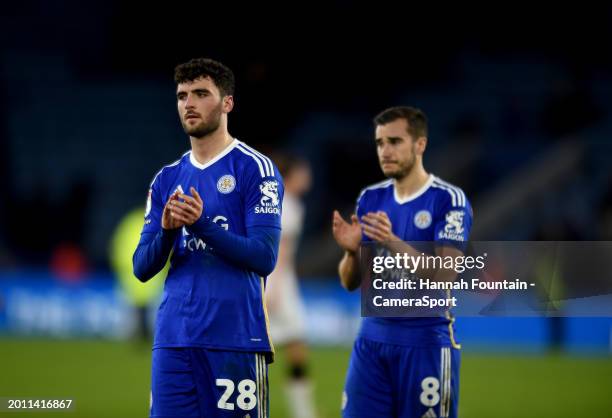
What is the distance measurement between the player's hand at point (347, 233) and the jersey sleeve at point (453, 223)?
0.43 meters

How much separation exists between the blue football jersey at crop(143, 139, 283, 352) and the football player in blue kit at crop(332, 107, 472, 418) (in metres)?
0.91

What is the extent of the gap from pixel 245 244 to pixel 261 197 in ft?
0.90

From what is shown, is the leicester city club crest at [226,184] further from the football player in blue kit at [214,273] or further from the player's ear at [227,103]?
the player's ear at [227,103]

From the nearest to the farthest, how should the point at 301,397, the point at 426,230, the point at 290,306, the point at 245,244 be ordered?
1. the point at 245,244
2. the point at 426,230
3. the point at 301,397
4. the point at 290,306

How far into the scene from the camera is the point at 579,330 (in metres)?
15.7

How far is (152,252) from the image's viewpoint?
439cm

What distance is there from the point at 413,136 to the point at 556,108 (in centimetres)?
1487

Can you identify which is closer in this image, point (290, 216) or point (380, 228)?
point (380, 228)

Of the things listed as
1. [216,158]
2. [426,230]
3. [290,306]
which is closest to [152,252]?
[216,158]

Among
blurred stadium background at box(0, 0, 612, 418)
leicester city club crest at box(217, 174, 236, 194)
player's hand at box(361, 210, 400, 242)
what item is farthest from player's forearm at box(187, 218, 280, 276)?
blurred stadium background at box(0, 0, 612, 418)

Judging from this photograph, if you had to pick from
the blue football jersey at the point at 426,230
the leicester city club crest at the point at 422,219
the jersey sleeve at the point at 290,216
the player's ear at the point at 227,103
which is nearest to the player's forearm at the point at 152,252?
the player's ear at the point at 227,103

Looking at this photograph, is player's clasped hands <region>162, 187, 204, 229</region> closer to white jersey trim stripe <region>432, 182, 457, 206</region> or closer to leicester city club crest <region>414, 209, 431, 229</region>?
leicester city club crest <region>414, 209, 431, 229</region>

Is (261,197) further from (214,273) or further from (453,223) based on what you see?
(453,223)

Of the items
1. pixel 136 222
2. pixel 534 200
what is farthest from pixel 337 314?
pixel 534 200
